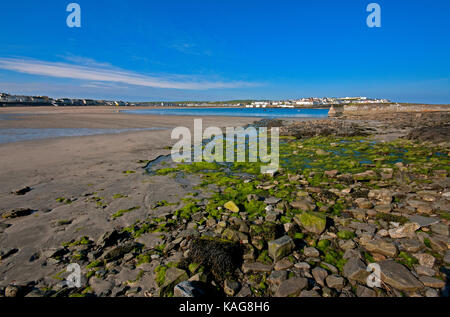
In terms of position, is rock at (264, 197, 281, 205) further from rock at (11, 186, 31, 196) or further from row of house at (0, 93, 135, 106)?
row of house at (0, 93, 135, 106)

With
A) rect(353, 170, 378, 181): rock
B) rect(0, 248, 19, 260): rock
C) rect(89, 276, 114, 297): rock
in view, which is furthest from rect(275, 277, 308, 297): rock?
rect(353, 170, 378, 181): rock

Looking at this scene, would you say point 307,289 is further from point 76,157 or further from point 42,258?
point 76,157

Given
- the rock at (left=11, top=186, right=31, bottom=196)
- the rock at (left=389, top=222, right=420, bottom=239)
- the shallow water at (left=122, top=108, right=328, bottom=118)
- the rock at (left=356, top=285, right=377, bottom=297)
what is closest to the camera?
the rock at (left=356, top=285, right=377, bottom=297)

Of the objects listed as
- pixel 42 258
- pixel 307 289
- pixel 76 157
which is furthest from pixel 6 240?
pixel 76 157

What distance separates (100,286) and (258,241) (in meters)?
2.66

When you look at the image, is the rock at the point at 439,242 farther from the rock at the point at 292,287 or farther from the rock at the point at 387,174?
A: the rock at the point at 387,174

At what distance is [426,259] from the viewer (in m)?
3.37

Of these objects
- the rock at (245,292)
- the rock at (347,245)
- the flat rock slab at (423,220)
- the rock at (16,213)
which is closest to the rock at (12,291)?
the rock at (16,213)

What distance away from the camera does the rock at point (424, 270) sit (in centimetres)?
316

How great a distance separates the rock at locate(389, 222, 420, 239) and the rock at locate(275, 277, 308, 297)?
2.33 metres

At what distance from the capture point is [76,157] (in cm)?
1054

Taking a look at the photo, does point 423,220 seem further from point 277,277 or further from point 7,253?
point 7,253

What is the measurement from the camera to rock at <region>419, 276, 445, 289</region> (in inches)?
115
